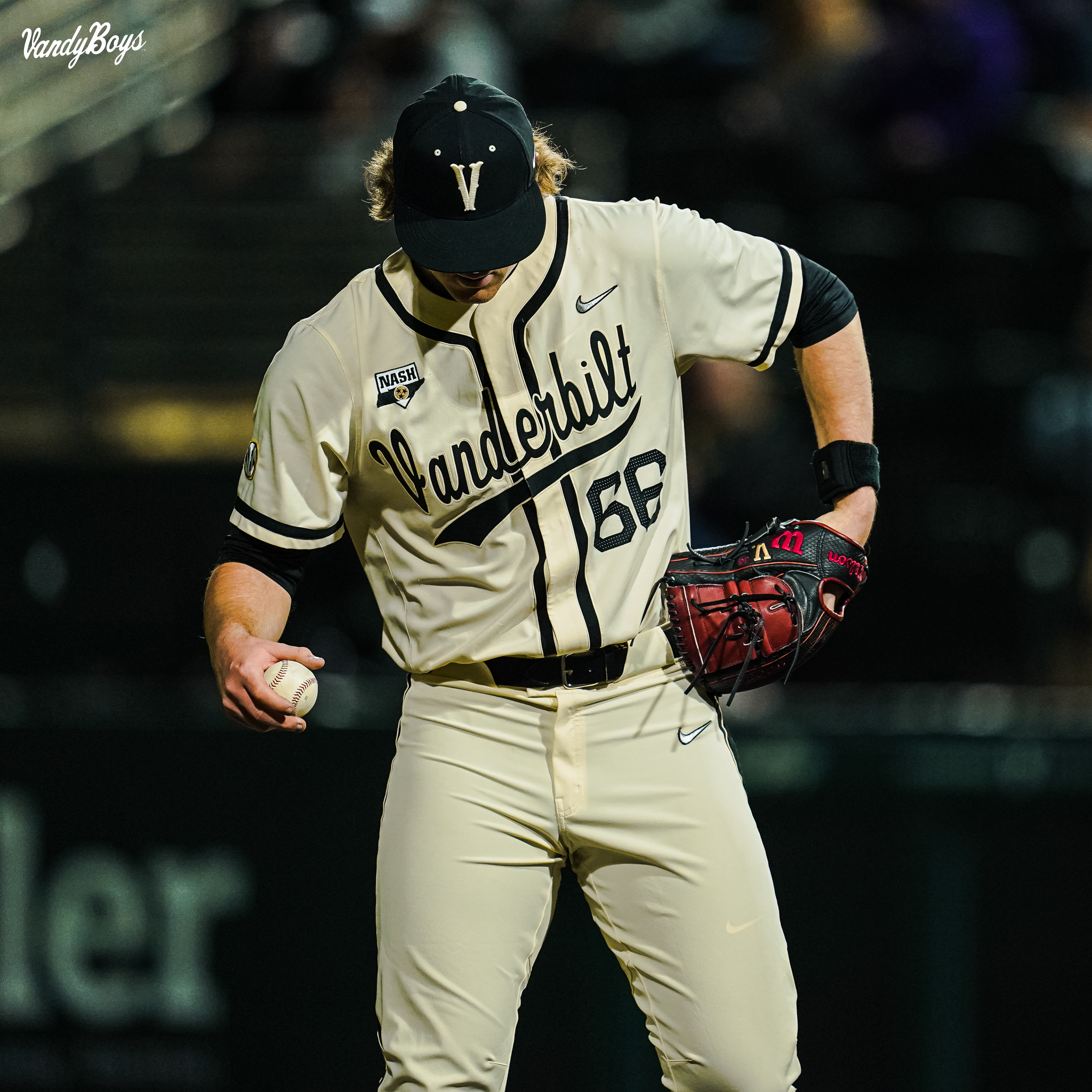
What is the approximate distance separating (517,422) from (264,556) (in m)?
0.53

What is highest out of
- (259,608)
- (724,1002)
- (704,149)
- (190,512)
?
(704,149)

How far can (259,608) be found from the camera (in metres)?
2.80

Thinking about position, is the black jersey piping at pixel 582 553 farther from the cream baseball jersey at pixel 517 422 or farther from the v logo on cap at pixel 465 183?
the v logo on cap at pixel 465 183

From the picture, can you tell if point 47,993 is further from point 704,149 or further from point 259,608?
point 704,149

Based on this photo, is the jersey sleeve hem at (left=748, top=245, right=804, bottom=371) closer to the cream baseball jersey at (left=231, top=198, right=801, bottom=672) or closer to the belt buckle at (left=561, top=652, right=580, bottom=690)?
the cream baseball jersey at (left=231, top=198, right=801, bottom=672)

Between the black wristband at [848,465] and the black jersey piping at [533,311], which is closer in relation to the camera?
the black jersey piping at [533,311]

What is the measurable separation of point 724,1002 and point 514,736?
587mm

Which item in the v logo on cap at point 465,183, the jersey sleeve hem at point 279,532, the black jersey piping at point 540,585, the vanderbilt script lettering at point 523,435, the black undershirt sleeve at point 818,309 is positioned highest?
the v logo on cap at point 465,183

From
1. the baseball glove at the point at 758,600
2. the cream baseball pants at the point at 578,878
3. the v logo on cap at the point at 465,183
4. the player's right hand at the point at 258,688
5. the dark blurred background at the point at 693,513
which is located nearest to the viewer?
the player's right hand at the point at 258,688

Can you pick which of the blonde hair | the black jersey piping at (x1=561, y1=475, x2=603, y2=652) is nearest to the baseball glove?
the black jersey piping at (x1=561, y1=475, x2=603, y2=652)

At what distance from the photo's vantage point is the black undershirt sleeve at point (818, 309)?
2.90m

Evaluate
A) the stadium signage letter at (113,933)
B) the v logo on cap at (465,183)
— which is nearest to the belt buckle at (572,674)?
the v logo on cap at (465,183)

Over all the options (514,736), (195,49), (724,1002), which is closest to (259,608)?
(514,736)

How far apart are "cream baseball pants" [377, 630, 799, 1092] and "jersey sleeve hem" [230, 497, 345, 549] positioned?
358 mm
